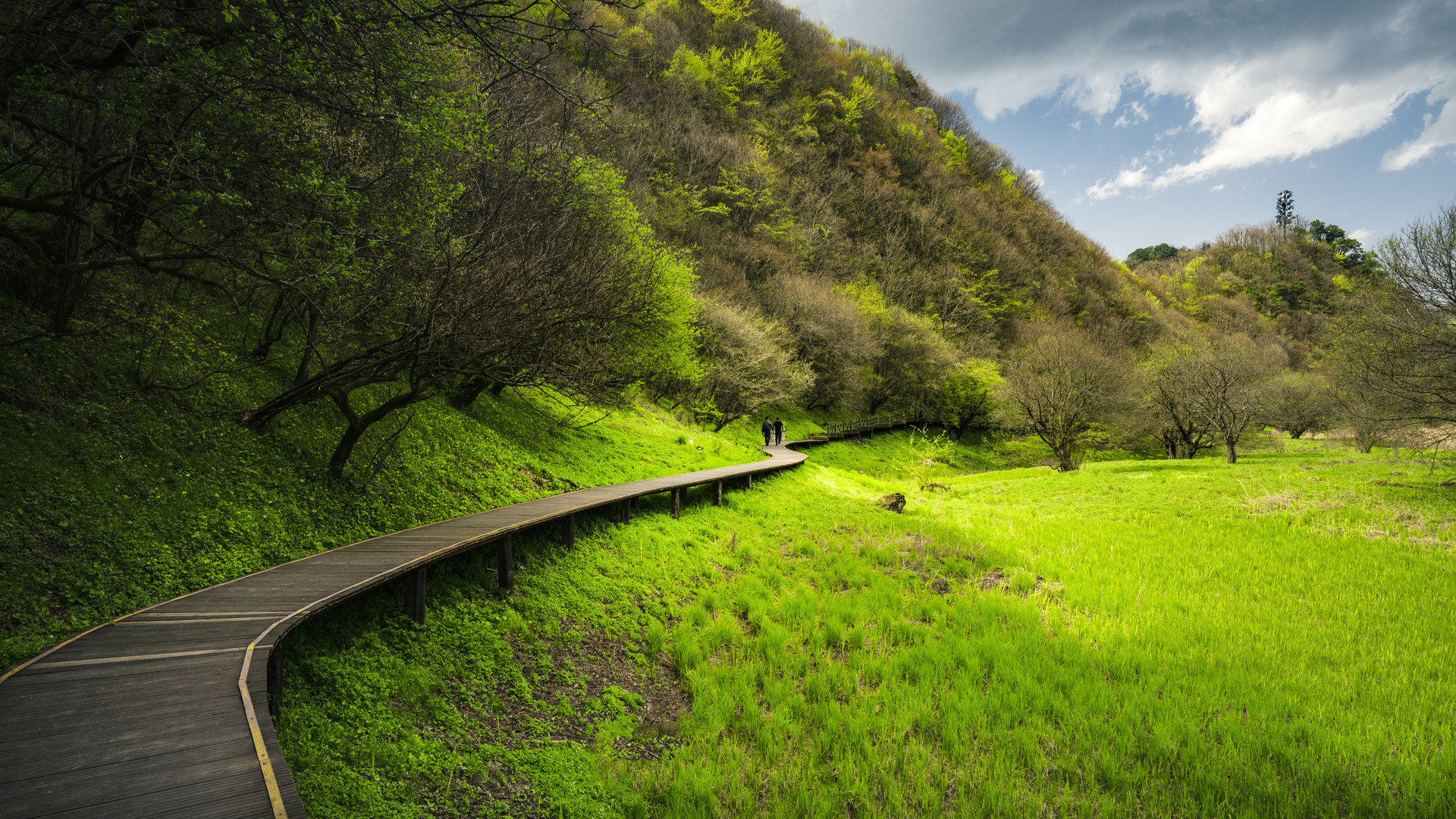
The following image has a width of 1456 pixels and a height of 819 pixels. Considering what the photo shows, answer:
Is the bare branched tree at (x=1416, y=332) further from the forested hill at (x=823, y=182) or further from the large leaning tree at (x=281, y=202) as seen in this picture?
the forested hill at (x=823, y=182)

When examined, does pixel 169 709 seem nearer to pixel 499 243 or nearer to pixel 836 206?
pixel 499 243

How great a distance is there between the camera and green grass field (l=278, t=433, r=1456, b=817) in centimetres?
470

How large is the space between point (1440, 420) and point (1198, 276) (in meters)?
96.8

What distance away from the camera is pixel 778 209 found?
5584cm

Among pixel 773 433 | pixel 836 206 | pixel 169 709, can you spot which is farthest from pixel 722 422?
pixel 836 206

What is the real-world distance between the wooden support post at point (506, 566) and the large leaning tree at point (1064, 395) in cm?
2864

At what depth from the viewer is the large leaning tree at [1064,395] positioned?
96.9 feet

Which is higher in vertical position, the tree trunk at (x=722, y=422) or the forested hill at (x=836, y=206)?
the forested hill at (x=836, y=206)

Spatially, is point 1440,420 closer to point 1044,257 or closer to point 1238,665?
point 1238,665

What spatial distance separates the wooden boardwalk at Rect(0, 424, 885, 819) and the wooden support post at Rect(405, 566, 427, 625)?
0.76ft

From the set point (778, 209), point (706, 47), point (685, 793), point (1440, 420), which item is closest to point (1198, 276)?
point (778, 209)

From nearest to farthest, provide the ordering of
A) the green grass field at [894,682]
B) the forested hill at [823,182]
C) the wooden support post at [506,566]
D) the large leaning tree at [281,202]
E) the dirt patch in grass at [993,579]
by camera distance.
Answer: the green grass field at [894,682]
the large leaning tree at [281,202]
the wooden support post at [506,566]
the dirt patch in grass at [993,579]
the forested hill at [823,182]

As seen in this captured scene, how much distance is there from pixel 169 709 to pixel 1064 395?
33.9 m

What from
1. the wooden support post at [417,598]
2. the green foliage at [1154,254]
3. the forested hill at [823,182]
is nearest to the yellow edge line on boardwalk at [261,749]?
the wooden support post at [417,598]
